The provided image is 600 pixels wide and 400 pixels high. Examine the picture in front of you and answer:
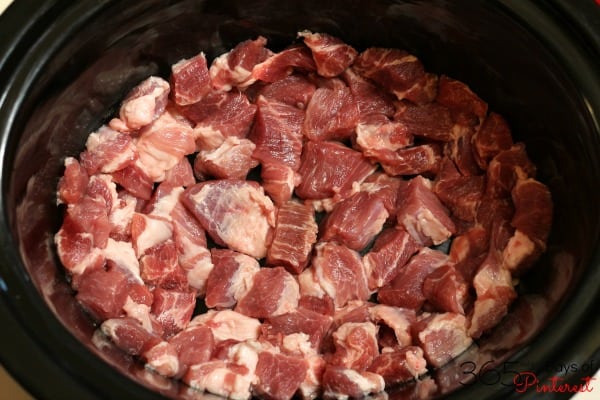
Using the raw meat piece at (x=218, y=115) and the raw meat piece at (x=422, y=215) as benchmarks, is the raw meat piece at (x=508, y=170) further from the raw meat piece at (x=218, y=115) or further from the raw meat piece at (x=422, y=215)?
the raw meat piece at (x=218, y=115)

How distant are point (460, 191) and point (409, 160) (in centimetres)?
26

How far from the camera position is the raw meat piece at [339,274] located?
257 cm

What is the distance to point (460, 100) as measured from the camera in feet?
9.11

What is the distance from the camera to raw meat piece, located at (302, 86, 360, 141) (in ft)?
9.25

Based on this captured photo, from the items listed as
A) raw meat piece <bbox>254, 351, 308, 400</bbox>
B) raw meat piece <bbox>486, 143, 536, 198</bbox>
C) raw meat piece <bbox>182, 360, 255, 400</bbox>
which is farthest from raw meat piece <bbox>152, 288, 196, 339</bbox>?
raw meat piece <bbox>486, 143, 536, 198</bbox>

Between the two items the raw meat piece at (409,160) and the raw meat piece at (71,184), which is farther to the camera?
the raw meat piece at (409,160)

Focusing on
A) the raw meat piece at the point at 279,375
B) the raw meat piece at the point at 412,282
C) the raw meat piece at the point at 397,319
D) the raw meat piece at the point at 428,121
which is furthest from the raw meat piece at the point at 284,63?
the raw meat piece at the point at 279,375

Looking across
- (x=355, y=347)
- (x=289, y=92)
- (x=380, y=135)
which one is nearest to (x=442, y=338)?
(x=355, y=347)

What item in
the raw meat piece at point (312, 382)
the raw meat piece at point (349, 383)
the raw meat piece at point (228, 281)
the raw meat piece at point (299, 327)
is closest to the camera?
the raw meat piece at point (349, 383)

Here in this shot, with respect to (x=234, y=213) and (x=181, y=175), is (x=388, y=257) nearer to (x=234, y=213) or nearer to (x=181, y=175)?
(x=234, y=213)

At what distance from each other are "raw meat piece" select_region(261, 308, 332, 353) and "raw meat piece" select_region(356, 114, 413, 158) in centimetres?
77

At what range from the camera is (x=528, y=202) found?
249cm

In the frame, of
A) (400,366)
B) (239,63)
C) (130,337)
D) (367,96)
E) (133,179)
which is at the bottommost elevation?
(130,337)

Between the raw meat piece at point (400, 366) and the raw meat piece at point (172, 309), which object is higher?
the raw meat piece at point (400, 366)
